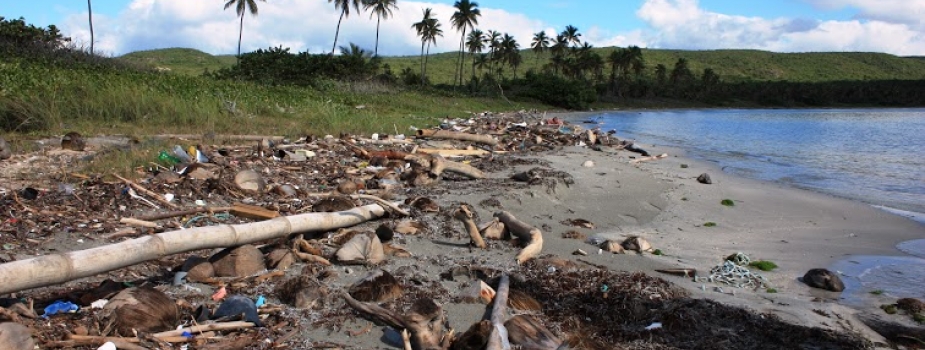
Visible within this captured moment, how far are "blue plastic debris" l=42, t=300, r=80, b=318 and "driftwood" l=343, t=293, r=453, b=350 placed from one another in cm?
150

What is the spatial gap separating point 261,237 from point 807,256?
197 inches

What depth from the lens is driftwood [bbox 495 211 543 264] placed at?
4816mm

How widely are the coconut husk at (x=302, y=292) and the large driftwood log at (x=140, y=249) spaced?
0.58 metres

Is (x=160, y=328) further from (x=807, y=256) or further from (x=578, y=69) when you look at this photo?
(x=578, y=69)

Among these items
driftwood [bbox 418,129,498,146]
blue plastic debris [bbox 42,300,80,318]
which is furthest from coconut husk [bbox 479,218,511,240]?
driftwood [bbox 418,129,498,146]

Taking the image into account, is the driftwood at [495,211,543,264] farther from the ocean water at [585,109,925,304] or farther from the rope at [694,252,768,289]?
the ocean water at [585,109,925,304]

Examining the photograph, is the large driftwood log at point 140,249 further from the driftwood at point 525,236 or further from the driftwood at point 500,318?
the driftwood at point 500,318

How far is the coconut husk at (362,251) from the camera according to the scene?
4449mm

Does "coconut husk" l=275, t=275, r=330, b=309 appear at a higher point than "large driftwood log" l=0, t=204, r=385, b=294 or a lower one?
lower

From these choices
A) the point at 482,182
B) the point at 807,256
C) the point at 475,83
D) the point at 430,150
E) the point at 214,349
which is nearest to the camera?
the point at 214,349

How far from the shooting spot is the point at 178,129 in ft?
40.1

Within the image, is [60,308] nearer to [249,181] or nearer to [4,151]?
[249,181]

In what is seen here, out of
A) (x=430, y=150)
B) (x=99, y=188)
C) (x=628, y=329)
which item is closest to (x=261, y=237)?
(x=628, y=329)

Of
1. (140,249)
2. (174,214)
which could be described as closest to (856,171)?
(174,214)
